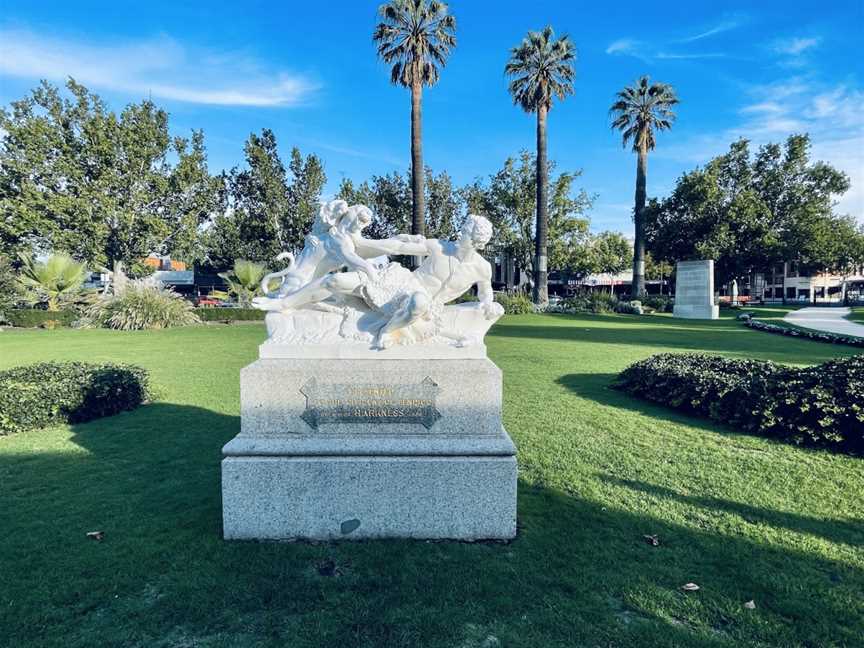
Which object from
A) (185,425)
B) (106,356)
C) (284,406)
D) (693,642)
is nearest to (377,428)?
(284,406)

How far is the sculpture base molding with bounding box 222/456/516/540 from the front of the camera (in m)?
3.17

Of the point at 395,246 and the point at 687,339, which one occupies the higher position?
the point at 395,246

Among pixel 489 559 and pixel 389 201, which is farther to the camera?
pixel 389 201

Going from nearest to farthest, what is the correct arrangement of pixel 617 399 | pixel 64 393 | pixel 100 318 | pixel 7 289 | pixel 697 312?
pixel 64 393 → pixel 617 399 → pixel 100 318 → pixel 7 289 → pixel 697 312

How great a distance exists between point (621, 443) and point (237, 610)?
13.9ft

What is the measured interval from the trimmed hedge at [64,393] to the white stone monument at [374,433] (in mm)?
4301

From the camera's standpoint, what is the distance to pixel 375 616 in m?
2.46

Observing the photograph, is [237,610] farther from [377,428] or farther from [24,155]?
[24,155]

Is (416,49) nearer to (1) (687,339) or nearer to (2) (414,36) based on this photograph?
(2) (414,36)

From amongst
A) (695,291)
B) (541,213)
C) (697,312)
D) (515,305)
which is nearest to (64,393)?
(515,305)

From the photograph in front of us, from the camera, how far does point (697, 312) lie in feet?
84.0

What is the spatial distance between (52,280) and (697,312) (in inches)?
1225

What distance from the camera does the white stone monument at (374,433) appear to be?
10.5ft

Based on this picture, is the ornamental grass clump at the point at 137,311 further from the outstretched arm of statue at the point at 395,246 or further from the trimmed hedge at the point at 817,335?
the trimmed hedge at the point at 817,335
